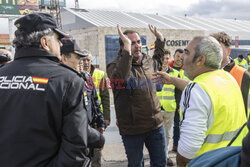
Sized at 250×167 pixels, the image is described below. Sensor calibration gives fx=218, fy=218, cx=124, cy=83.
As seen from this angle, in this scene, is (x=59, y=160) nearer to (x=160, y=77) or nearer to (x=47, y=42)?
(x=47, y=42)

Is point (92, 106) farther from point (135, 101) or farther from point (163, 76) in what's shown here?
point (163, 76)

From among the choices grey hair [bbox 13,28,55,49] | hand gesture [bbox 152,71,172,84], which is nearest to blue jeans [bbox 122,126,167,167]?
hand gesture [bbox 152,71,172,84]

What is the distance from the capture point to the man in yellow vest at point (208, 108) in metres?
1.63

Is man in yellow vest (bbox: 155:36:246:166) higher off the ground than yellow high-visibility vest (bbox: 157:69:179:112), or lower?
higher

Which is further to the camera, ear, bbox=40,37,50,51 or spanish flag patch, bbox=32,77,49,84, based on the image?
ear, bbox=40,37,50,51

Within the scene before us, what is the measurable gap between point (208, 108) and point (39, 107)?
3.90 feet

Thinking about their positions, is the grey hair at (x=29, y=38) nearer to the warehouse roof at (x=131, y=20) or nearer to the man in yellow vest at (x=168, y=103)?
the man in yellow vest at (x=168, y=103)

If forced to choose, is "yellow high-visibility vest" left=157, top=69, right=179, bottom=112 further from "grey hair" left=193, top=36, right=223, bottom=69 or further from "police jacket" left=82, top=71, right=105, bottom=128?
"grey hair" left=193, top=36, right=223, bottom=69

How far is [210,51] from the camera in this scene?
177 centimetres

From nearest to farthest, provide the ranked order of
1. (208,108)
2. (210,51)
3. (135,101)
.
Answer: (208,108) → (210,51) → (135,101)

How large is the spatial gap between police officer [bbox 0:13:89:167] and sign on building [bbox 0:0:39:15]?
36434mm

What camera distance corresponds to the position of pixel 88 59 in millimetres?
3729

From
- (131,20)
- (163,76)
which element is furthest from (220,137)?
(131,20)

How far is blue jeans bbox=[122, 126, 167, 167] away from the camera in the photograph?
2711 millimetres
